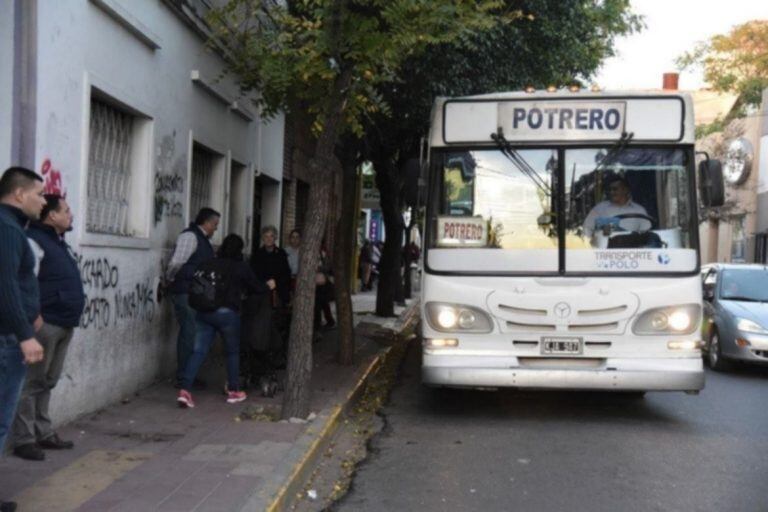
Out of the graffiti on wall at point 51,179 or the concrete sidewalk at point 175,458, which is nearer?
the concrete sidewalk at point 175,458

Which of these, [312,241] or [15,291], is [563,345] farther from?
[15,291]

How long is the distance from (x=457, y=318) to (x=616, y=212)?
174 cm

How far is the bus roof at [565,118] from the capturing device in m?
7.90

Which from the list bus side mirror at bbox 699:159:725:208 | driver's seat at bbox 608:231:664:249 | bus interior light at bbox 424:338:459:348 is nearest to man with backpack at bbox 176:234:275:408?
bus interior light at bbox 424:338:459:348

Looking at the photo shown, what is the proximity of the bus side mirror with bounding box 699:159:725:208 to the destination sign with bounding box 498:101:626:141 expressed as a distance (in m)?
0.86

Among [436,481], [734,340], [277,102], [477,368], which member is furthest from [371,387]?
[734,340]

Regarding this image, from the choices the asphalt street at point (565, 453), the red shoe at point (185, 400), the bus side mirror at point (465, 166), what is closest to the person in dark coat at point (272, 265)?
the asphalt street at point (565, 453)

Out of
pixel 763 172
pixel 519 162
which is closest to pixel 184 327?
pixel 519 162

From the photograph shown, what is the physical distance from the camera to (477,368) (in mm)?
7703

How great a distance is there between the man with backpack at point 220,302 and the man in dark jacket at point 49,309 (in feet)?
6.31

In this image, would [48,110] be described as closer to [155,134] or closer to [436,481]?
[155,134]

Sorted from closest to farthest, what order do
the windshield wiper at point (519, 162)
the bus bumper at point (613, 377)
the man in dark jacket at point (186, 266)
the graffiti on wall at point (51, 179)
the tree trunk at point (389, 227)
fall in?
the graffiti on wall at point (51, 179) → the bus bumper at point (613, 377) → the windshield wiper at point (519, 162) → the man in dark jacket at point (186, 266) → the tree trunk at point (389, 227)

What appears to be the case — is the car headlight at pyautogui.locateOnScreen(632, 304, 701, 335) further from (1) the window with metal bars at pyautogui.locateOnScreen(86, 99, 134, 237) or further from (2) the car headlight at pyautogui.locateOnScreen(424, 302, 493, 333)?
(1) the window with metal bars at pyautogui.locateOnScreen(86, 99, 134, 237)

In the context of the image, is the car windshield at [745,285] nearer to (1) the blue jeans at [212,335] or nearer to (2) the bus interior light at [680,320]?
(2) the bus interior light at [680,320]
